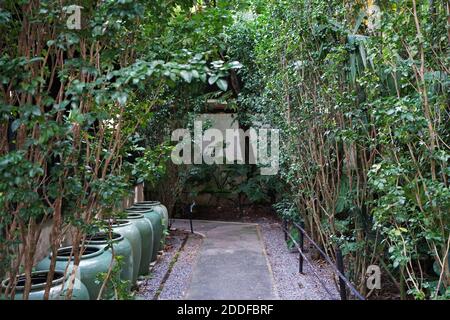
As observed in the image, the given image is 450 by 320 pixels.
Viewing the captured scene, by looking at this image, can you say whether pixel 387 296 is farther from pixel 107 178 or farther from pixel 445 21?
pixel 107 178

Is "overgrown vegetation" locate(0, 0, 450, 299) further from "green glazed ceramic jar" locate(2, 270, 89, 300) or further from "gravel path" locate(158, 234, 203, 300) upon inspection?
"gravel path" locate(158, 234, 203, 300)

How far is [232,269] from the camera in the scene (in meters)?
4.40

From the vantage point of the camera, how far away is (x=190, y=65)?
1.43 meters

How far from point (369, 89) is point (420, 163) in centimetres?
63

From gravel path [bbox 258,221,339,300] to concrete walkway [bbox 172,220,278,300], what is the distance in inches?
3.9

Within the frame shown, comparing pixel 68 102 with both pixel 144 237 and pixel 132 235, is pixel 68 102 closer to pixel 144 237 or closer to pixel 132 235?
pixel 132 235

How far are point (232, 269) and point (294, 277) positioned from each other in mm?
682

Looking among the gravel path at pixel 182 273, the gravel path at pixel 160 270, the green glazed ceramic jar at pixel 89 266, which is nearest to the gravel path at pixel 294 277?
the gravel path at pixel 182 273

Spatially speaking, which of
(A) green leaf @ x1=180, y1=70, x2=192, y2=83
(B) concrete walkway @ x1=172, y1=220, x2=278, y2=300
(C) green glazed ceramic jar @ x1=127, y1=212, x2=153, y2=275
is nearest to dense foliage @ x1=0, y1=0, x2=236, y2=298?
(A) green leaf @ x1=180, y1=70, x2=192, y2=83

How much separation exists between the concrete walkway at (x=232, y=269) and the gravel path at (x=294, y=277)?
98 mm

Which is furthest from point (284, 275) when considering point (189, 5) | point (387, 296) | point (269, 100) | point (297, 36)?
point (189, 5)

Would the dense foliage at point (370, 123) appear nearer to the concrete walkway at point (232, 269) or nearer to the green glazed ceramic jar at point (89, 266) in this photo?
the concrete walkway at point (232, 269)

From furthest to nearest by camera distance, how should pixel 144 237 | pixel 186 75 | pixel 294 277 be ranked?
1. pixel 294 277
2. pixel 144 237
3. pixel 186 75

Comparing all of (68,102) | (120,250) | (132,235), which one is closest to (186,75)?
(68,102)
